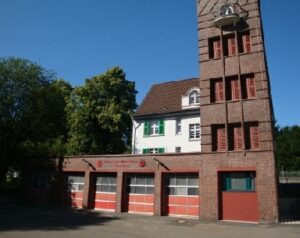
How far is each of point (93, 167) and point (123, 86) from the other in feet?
51.9

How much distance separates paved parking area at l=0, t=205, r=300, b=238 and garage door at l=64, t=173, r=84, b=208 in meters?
7.16

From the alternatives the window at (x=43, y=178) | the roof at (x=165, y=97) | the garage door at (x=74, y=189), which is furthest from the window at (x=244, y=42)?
the window at (x=43, y=178)

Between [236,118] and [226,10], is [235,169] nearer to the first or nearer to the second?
[236,118]

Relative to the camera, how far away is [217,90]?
26234 mm

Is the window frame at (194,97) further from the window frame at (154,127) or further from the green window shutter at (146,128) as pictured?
the green window shutter at (146,128)

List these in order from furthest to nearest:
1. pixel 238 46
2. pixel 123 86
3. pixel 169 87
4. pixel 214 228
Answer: pixel 123 86
pixel 169 87
pixel 238 46
pixel 214 228

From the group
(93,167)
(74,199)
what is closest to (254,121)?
(93,167)

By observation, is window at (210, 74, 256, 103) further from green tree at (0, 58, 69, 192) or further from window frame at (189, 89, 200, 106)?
green tree at (0, 58, 69, 192)

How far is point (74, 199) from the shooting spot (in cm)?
3105

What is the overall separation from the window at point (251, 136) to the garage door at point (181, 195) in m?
4.48

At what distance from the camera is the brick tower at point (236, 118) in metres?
23.0

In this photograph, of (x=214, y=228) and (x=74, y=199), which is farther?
(x=74, y=199)

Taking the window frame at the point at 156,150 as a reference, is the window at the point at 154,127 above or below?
above

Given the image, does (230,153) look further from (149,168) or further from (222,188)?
(149,168)
